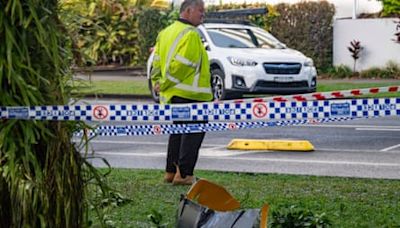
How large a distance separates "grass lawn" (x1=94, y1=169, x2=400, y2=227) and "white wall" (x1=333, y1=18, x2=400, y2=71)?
1718cm

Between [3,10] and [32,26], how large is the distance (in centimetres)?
17

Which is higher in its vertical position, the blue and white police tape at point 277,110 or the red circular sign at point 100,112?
the red circular sign at point 100,112

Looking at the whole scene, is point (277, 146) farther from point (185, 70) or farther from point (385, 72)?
point (385, 72)

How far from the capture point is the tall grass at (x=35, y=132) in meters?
5.17

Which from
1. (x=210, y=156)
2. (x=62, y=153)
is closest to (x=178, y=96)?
(x=210, y=156)

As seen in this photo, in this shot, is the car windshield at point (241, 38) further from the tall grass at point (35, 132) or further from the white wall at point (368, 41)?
the tall grass at point (35, 132)

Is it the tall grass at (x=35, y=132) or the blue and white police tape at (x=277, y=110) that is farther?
the blue and white police tape at (x=277, y=110)

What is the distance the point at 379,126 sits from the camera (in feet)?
52.1

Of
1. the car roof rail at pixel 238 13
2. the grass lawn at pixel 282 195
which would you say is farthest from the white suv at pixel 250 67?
the grass lawn at pixel 282 195

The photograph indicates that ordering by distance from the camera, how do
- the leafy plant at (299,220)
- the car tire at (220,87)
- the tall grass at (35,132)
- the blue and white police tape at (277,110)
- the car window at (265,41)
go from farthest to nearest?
the car window at (265,41)
the car tire at (220,87)
the blue and white police tape at (277,110)
the leafy plant at (299,220)
the tall grass at (35,132)

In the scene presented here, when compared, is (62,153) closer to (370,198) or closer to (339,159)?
(370,198)

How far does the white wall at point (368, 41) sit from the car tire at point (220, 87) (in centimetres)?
714

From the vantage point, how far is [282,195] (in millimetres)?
8586

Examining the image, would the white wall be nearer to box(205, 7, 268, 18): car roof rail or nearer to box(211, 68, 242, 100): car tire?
box(205, 7, 268, 18): car roof rail
